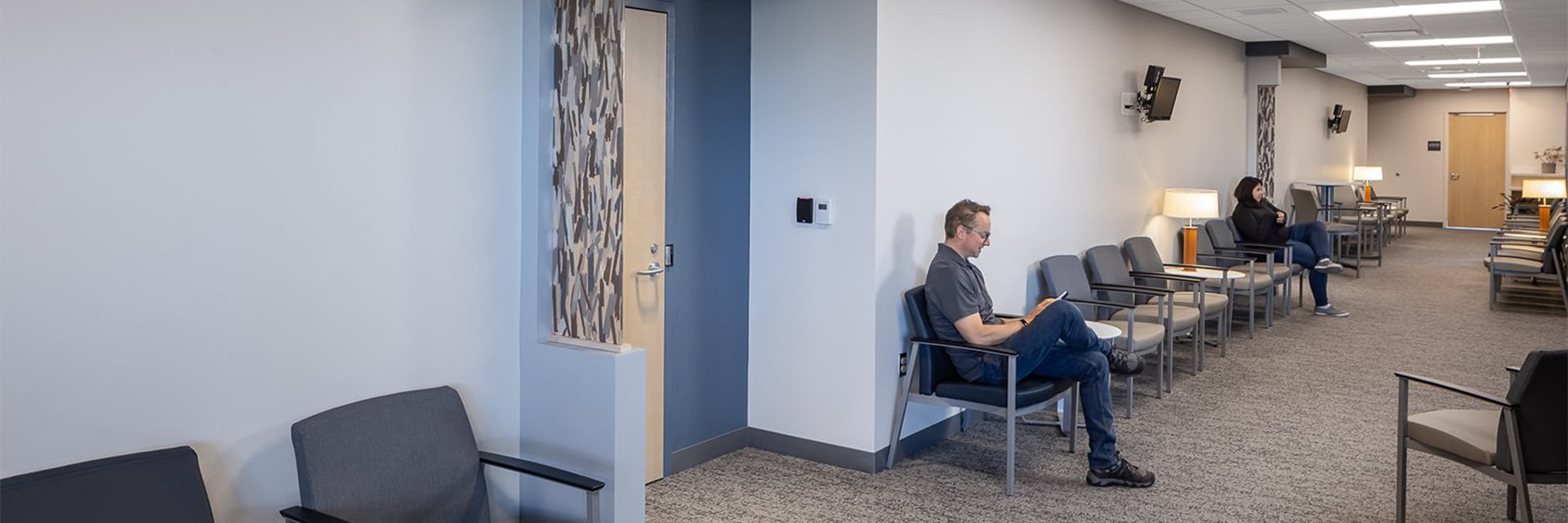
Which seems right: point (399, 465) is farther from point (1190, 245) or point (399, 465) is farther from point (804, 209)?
point (1190, 245)

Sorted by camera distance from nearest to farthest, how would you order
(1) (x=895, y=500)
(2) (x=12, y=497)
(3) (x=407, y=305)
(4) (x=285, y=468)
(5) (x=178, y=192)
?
(2) (x=12, y=497)
(5) (x=178, y=192)
(4) (x=285, y=468)
(3) (x=407, y=305)
(1) (x=895, y=500)

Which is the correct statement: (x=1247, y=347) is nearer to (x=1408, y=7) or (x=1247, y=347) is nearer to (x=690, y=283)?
(x=1408, y=7)

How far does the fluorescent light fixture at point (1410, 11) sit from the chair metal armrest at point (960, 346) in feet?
15.4

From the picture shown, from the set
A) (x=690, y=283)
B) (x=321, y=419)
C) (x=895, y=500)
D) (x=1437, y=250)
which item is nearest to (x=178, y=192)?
(x=321, y=419)

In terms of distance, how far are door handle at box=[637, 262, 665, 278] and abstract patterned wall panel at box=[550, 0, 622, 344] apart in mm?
942

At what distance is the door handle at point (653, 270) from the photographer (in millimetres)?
4422

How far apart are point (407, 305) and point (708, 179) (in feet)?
5.72

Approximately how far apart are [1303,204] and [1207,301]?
19.1 feet

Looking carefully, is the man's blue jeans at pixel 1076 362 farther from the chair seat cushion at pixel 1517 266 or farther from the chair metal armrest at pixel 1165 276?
the chair seat cushion at pixel 1517 266

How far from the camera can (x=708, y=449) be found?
480 centimetres

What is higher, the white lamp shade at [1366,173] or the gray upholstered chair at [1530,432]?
the white lamp shade at [1366,173]

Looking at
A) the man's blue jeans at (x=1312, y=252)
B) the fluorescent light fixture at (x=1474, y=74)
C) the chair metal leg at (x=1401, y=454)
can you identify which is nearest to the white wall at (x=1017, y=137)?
the man's blue jeans at (x=1312, y=252)

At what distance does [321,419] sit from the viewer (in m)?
2.84

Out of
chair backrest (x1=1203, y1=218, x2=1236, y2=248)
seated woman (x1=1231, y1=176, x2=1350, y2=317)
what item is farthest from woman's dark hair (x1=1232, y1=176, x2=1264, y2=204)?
chair backrest (x1=1203, y1=218, x2=1236, y2=248)
